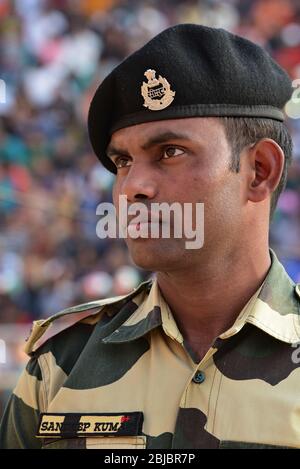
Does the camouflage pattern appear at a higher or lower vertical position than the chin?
lower

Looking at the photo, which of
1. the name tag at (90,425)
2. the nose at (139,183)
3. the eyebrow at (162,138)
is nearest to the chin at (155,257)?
the nose at (139,183)

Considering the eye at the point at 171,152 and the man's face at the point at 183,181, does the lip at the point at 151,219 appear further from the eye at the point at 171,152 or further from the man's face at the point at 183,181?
the eye at the point at 171,152

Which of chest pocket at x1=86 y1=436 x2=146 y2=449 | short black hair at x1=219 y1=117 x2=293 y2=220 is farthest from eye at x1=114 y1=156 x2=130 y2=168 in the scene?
chest pocket at x1=86 y1=436 x2=146 y2=449

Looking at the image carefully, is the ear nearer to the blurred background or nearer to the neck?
the neck

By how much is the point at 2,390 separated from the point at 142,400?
3476mm

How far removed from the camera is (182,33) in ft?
6.48

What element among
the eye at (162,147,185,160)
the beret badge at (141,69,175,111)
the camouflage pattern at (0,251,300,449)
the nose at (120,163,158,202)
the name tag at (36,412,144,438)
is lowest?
the name tag at (36,412,144,438)

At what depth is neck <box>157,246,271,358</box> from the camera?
1905mm

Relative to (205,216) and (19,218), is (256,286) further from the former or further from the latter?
(19,218)

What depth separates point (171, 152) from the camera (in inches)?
72.8

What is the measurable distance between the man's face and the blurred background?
3.66 m

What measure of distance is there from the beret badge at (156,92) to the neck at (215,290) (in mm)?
365
